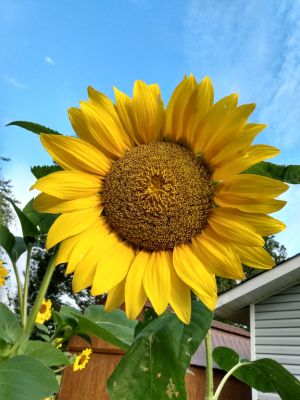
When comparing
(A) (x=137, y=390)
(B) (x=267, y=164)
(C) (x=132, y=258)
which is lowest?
(A) (x=137, y=390)

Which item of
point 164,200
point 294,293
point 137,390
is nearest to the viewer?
point 137,390

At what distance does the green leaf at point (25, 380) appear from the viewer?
83cm

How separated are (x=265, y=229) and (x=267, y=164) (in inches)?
6.2

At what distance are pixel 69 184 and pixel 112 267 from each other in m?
0.17

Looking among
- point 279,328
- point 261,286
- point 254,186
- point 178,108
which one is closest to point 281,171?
point 254,186

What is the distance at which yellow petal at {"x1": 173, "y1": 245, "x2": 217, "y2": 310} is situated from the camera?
0.74 meters

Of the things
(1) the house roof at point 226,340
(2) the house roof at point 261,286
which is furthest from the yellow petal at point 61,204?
(1) the house roof at point 226,340

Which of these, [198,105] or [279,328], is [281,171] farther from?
[279,328]

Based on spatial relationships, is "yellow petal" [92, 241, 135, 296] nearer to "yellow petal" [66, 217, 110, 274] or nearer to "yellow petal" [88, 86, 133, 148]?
"yellow petal" [66, 217, 110, 274]

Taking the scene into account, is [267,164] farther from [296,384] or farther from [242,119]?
[296,384]

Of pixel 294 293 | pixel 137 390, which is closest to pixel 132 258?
pixel 137 390

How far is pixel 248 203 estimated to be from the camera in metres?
0.79

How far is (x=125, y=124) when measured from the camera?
892 millimetres

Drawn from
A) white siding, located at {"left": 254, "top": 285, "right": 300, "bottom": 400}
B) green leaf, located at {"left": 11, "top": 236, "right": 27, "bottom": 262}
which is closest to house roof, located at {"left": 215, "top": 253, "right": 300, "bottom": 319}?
white siding, located at {"left": 254, "top": 285, "right": 300, "bottom": 400}
